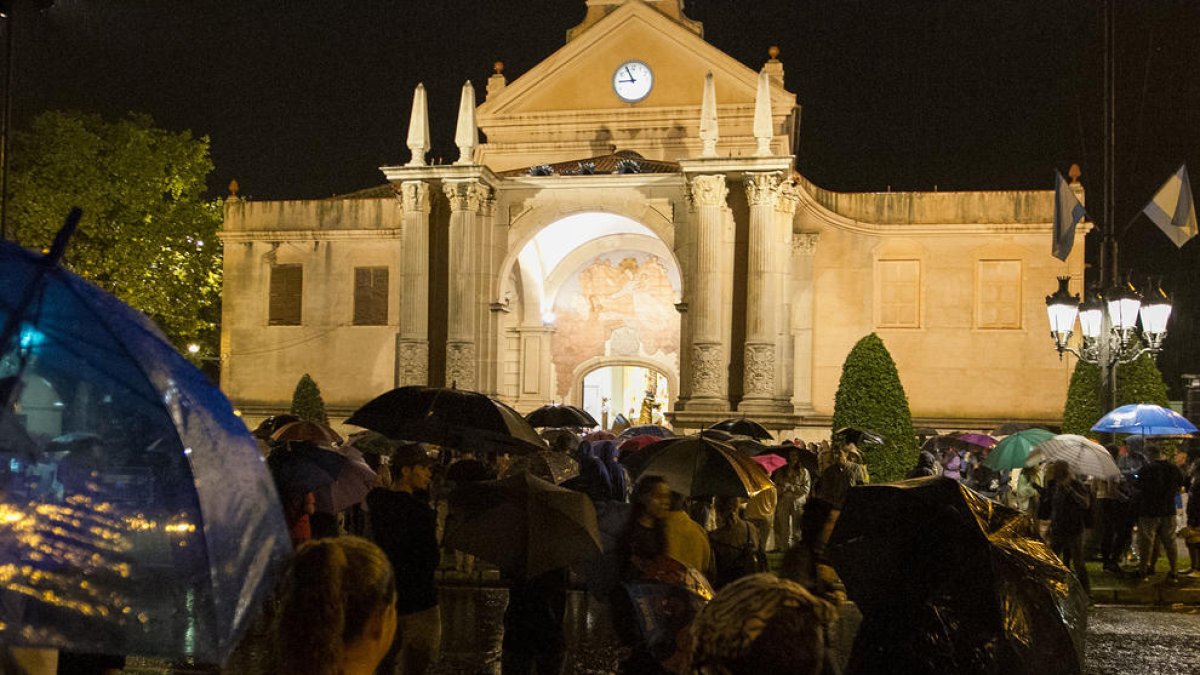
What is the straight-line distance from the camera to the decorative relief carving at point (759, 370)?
26562mm

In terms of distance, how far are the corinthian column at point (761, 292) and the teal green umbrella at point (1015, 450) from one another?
995 centimetres

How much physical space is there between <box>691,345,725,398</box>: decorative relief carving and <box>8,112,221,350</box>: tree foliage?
20.8 meters

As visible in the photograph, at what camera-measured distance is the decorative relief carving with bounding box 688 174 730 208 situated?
1056 inches

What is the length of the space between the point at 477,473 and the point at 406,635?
2.93 m

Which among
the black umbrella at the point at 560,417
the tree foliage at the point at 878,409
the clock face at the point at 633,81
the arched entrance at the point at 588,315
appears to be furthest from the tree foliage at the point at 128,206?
the tree foliage at the point at 878,409

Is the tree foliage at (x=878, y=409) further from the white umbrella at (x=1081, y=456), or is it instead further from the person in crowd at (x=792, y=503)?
the white umbrella at (x=1081, y=456)

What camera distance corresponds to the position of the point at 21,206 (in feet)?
121

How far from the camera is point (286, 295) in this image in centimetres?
3472

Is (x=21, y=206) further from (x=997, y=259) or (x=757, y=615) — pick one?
(x=757, y=615)

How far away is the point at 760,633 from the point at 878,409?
19654mm

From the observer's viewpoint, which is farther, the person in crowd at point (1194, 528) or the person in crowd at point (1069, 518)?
the person in crowd at point (1194, 528)

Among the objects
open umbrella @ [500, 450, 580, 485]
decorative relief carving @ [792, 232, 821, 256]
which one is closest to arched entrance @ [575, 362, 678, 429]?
decorative relief carving @ [792, 232, 821, 256]

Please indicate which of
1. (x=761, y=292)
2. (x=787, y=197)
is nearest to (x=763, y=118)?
(x=787, y=197)

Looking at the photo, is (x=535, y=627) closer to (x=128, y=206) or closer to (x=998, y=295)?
(x=998, y=295)
